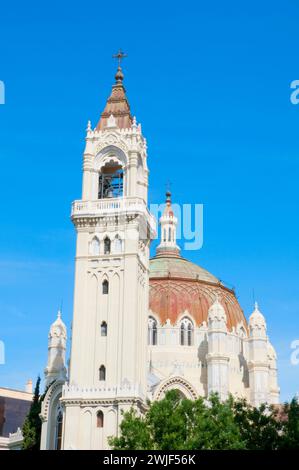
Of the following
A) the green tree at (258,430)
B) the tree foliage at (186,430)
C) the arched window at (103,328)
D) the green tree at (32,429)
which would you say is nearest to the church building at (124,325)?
the arched window at (103,328)

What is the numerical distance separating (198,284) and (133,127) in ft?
69.4

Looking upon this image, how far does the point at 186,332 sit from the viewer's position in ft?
234

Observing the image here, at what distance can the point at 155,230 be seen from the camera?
2315 inches

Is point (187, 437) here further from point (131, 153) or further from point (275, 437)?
point (131, 153)

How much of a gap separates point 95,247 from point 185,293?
19.0m

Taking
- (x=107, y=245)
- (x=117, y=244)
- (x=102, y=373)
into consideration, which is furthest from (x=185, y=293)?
(x=102, y=373)

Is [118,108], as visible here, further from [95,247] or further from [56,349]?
[56,349]

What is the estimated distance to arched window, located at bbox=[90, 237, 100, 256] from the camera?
184ft

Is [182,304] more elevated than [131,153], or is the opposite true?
[131,153]

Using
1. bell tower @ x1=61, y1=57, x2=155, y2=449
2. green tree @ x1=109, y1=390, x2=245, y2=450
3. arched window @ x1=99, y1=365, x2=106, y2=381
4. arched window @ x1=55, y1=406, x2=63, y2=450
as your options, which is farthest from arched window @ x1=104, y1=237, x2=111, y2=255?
green tree @ x1=109, y1=390, x2=245, y2=450

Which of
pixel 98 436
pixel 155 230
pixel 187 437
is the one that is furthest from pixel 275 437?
pixel 155 230

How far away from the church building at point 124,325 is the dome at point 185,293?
0.35 feet

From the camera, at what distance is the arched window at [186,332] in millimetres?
70812

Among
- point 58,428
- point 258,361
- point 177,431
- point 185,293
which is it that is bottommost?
point 177,431
